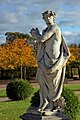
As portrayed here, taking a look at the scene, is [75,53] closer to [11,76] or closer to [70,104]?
[11,76]

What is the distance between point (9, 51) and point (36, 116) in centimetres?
4096

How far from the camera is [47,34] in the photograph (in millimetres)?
7527

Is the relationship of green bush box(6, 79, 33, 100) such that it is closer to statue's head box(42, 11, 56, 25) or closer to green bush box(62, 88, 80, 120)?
green bush box(62, 88, 80, 120)

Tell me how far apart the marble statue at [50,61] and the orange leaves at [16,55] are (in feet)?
131

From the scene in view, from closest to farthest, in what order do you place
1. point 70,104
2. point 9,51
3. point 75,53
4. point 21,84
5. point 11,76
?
point 70,104, point 21,84, point 9,51, point 11,76, point 75,53

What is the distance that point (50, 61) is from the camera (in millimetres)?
7566

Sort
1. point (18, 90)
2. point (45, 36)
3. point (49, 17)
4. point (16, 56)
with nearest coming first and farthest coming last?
point (45, 36)
point (49, 17)
point (18, 90)
point (16, 56)

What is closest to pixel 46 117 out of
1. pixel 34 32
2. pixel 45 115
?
pixel 45 115

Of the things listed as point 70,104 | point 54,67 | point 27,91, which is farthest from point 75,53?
point 54,67

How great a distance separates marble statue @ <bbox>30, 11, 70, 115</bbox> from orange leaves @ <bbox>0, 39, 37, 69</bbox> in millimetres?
39929

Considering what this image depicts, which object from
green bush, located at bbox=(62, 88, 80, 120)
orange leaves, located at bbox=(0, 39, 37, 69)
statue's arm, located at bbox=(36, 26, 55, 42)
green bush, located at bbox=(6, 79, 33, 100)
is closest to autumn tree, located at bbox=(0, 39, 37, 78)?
orange leaves, located at bbox=(0, 39, 37, 69)

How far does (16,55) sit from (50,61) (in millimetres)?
41079

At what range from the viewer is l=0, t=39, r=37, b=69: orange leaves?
4784 cm

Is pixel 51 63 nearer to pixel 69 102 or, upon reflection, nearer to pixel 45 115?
pixel 45 115
